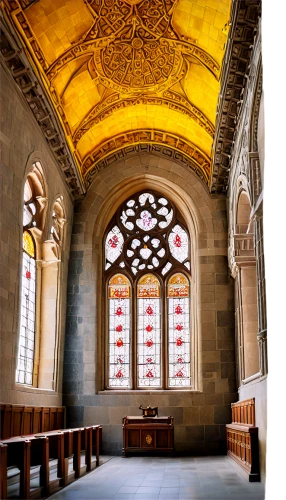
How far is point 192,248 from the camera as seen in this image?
53.2 ft

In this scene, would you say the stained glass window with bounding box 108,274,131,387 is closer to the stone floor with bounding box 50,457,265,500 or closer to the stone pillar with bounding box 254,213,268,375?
the stone floor with bounding box 50,457,265,500

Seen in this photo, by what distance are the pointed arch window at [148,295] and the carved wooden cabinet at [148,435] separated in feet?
6.65

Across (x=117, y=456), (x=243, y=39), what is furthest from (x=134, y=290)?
(x=243, y=39)

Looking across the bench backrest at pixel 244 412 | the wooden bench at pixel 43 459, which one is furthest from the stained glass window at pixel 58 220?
the bench backrest at pixel 244 412

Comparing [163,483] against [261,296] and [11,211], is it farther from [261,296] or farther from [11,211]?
[11,211]

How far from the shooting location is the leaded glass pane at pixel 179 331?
15.7 meters

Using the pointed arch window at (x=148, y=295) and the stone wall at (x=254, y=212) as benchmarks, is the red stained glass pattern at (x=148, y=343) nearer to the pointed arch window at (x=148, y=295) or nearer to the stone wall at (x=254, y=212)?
the pointed arch window at (x=148, y=295)

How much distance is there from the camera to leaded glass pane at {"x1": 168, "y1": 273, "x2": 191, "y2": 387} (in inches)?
618

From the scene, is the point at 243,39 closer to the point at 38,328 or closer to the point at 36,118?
the point at 36,118

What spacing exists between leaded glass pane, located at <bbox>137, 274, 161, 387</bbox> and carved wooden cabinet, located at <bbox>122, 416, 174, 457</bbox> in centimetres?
210

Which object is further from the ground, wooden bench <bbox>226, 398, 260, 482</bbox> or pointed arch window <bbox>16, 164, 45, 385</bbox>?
pointed arch window <bbox>16, 164, 45, 385</bbox>

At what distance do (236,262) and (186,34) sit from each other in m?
4.96

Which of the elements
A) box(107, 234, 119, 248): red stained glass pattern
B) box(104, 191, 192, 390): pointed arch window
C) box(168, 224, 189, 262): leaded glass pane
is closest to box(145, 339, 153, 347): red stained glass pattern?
box(104, 191, 192, 390): pointed arch window

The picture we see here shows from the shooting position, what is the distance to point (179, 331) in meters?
15.9
